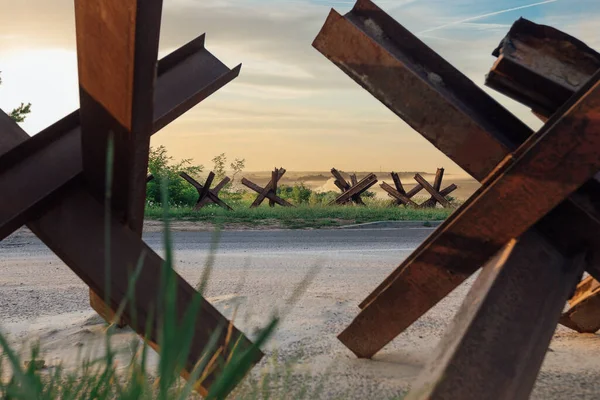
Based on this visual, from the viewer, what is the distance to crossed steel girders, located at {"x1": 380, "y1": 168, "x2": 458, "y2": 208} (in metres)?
22.4

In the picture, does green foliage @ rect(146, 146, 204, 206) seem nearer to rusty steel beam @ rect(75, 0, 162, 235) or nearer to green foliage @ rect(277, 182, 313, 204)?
green foliage @ rect(277, 182, 313, 204)

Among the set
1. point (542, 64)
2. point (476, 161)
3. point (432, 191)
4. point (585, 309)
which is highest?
point (432, 191)

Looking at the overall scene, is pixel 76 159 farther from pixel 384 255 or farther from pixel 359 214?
pixel 359 214

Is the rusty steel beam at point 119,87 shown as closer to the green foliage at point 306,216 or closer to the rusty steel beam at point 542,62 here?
the rusty steel beam at point 542,62

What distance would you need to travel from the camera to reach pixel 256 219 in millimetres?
14945

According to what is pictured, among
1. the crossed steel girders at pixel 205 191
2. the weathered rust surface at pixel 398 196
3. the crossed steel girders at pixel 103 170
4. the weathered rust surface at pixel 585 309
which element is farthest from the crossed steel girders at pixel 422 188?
the crossed steel girders at pixel 103 170

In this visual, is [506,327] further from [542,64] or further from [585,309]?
[585,309]

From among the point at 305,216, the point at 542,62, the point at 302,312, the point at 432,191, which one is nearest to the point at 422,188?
the point at 432,191

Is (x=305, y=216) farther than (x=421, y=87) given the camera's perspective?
Yes

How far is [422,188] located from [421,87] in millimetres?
21007

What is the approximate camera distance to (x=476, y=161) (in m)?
2.26

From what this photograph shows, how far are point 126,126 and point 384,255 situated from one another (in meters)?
7.33

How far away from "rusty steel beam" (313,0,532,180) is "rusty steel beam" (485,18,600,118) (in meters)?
0.13

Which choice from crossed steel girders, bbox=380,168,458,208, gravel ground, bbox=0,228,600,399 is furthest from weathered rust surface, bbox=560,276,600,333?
crossed steel girders, bbox=380,168,458,208
